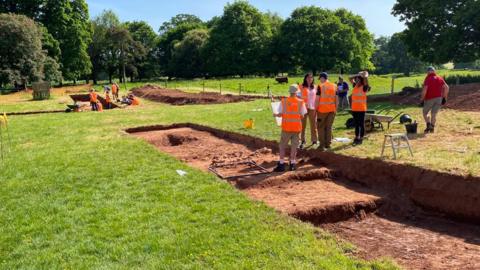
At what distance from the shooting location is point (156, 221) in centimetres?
699

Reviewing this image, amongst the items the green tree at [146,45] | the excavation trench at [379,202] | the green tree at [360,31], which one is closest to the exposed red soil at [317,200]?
the excavation trench at [379,202]

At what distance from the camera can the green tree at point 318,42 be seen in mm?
66438

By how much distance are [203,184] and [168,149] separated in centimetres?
578

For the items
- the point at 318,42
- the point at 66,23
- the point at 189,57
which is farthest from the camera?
the point at 189,57

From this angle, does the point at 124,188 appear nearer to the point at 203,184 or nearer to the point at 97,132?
the point at 203,184

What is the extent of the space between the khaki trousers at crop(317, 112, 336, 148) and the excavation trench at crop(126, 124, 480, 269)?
0.42m

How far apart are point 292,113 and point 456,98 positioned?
14.4m

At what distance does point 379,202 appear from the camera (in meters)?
8.52

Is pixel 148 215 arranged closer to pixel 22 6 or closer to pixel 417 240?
pixel 417 240

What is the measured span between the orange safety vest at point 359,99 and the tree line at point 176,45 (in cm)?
4123

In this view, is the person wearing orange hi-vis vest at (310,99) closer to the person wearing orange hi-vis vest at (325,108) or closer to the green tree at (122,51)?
the person wearing orange hi-vis vest at (325,108)

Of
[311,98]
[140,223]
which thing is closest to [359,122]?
[311,98]

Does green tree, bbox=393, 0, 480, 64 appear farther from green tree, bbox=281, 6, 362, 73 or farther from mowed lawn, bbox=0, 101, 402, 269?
green tree, bbox=281, 6, 362, 73

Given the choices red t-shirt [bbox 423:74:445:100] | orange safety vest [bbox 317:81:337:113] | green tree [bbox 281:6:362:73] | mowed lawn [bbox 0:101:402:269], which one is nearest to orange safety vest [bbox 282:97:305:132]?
orange safety vest [bbox 317:81:337:113]
